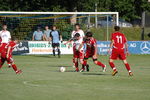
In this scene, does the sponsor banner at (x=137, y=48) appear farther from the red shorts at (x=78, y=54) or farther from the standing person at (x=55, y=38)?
the red shorts at (x=78, y=54)

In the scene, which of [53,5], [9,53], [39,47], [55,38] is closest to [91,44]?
[9,53]

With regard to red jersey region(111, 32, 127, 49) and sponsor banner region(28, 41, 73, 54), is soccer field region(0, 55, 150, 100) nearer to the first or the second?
red jersey region(111, 32, 127, 49)

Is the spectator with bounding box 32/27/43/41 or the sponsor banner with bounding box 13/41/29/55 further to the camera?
the sponsor banner with bounding box 13/41/29/55

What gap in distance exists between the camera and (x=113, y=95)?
47.3ft

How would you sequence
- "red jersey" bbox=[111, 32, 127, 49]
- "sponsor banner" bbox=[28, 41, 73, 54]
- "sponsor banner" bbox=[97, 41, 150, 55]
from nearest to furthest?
"red jersey" bbox=[111, 32, 127, 49]
"sponsor banner" bbox=[28, 41, 73, 54]
"sponsor banner" bbox=[97, 41, 150, 55]

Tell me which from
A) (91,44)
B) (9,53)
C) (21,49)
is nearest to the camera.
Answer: (9,53)

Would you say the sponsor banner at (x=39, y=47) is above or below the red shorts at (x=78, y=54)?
below

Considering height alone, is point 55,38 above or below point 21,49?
above

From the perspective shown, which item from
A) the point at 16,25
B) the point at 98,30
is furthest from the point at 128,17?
the point at 16,25

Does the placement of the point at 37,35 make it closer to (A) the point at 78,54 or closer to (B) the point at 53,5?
(A) the point at 78,54

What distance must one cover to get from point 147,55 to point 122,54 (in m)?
17.7

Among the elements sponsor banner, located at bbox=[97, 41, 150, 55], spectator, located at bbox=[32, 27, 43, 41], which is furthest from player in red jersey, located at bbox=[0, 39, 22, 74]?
sponsor banner, located at bbox=[97, 41, 150, 55]

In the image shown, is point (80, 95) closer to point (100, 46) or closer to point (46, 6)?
point (100, 46)

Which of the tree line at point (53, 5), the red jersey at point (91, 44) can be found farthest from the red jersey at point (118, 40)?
the tree line at point (53, 5)
